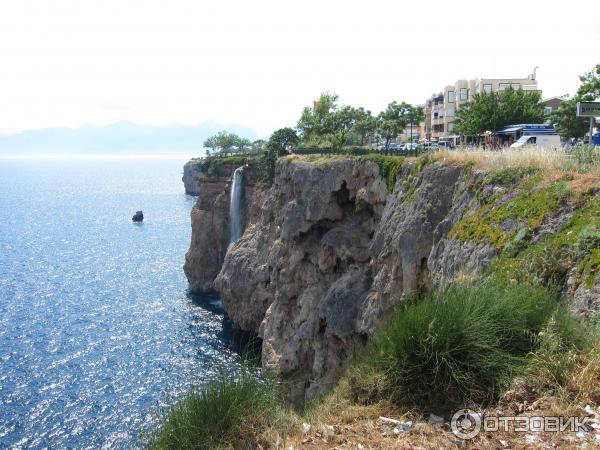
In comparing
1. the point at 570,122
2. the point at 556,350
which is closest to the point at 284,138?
the point at 570,122

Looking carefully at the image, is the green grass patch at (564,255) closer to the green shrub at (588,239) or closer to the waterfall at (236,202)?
the green shrub at (588,239)

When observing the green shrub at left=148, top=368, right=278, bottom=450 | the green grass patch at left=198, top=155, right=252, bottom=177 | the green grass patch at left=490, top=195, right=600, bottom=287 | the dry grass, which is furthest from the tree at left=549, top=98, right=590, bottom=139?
the green shrub at left=148, top=368, right=278, bottom=450

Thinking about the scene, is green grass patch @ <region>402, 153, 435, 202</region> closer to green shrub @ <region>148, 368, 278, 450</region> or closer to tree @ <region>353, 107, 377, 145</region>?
green shrub @ <region>148, 368, 278, 450</region>

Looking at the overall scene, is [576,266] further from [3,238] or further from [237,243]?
[3,238]

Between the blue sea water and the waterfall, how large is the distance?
8.58 meters

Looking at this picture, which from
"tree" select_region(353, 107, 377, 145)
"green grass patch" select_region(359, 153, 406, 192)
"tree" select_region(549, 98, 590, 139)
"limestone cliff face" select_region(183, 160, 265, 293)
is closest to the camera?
"green grass patch" select_region(359, 153, 406, 192)

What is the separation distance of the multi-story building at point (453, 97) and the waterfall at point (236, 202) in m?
35.3

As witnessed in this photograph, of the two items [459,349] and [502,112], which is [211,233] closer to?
[502,112]

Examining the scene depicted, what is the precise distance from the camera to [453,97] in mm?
90375

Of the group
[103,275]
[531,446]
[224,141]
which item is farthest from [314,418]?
[224,141]

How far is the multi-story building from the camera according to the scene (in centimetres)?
8400

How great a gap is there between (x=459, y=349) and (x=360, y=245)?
77.8 feet

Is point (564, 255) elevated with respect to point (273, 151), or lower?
lower

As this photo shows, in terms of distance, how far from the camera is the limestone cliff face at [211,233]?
5634 cm
